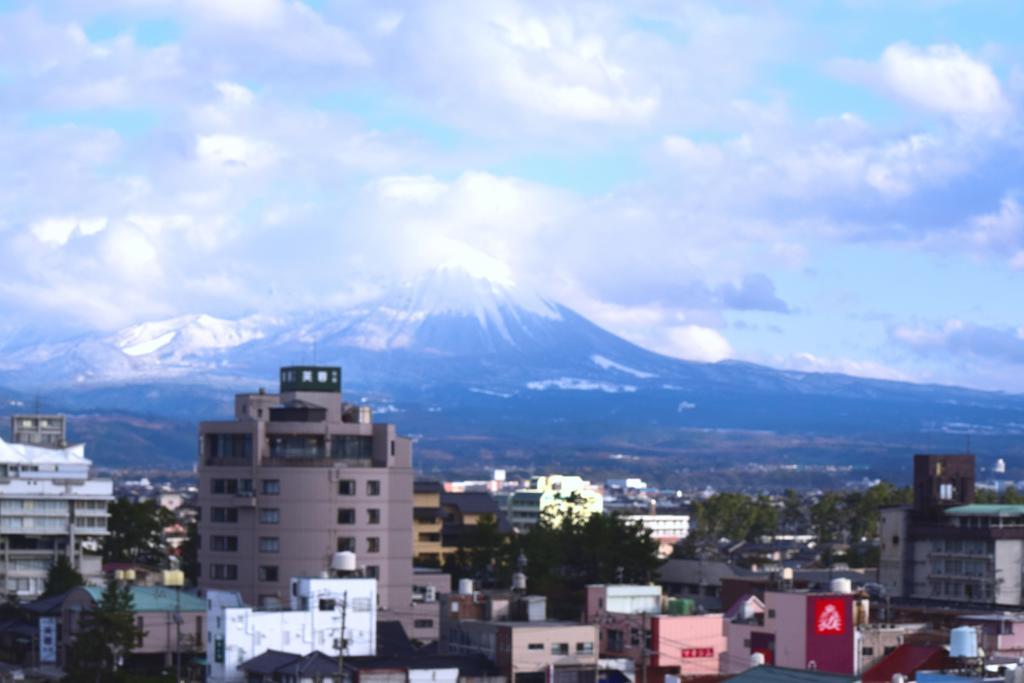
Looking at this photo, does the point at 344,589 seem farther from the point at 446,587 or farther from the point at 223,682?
the point at 446,587

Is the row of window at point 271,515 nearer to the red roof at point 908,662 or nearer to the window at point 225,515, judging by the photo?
the window at point 225,515

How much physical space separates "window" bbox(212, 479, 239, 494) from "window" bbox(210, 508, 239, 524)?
2.16ft

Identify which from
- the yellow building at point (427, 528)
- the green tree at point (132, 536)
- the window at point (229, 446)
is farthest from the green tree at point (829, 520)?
the window at point (229, 446)

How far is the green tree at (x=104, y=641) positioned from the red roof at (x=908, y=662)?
22.2 metres

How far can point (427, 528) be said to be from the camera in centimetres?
9894

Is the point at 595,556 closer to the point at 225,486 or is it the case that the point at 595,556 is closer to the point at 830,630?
the point at 225,486

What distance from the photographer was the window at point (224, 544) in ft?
238

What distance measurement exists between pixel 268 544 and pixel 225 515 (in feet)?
7.75

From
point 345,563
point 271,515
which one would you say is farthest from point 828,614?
point 271,515

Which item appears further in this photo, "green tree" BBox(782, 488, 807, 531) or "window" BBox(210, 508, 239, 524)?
"green tree" BBox(782, 488, 807, 531)

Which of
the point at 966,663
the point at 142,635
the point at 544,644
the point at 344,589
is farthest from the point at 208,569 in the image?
the point at 966,663

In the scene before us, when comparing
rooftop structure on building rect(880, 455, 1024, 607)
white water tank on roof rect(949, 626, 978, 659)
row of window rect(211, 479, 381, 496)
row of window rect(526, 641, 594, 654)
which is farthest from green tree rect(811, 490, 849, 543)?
white water tank on roof rect(949, 626, 978, 659)

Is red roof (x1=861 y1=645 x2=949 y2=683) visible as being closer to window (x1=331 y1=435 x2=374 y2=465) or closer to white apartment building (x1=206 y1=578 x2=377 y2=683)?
white apartment building (x1=206 y1=578 x2=377 y2=683)

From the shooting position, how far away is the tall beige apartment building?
71.8m
